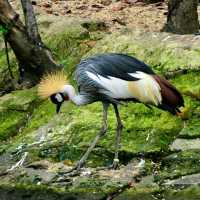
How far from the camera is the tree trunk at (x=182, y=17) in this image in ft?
27.5

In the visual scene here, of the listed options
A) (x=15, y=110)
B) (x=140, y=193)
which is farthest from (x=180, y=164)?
(x=15, y=110)

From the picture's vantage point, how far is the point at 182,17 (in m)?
8.45

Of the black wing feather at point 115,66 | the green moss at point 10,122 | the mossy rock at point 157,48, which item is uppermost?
the black wing feather at point 115,66

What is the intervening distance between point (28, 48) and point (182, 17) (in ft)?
7.10

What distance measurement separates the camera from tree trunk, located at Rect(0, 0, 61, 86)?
7484 millimetres

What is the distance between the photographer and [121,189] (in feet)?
16.8

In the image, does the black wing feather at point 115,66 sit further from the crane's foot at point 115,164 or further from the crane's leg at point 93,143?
the crane's foot at point 115,164

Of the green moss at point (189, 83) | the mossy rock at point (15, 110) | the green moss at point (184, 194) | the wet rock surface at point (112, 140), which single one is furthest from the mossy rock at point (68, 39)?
the green moss at point (184, 194)

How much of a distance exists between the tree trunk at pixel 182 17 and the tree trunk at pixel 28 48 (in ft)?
5.87

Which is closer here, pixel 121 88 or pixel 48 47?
pixel 121 88

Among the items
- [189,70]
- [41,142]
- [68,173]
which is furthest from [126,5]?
[68,173]

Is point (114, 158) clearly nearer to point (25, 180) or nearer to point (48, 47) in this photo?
point (25, 180)

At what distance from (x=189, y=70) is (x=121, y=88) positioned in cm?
160

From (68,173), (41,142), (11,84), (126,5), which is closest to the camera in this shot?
(68,173)
